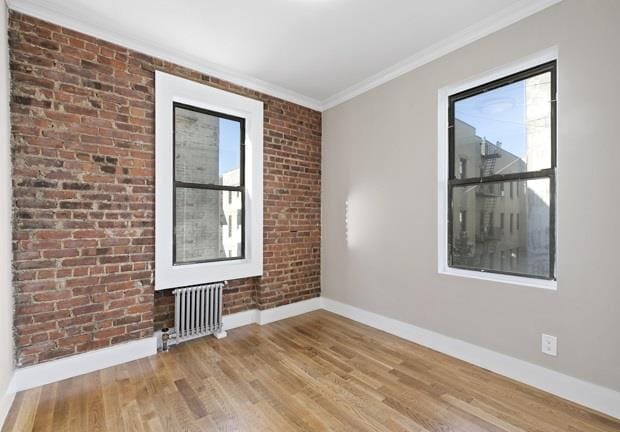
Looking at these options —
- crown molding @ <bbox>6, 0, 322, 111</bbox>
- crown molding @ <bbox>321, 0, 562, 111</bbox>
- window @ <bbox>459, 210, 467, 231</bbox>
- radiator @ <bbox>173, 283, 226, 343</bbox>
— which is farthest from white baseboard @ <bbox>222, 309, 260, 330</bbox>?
crown molding @ <bbox>321, 0, 562, 111</bbox>

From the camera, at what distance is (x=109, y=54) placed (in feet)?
8.45

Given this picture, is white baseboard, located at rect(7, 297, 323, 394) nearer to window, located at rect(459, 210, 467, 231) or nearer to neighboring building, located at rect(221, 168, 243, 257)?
neighboring building, located at rect(221, 168, 243, 257)

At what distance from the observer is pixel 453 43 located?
8.79 feet

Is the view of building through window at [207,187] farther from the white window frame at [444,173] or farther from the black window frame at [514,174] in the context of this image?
the black window frame at [514,174]

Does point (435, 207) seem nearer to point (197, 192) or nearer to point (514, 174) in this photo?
point (514, 174)

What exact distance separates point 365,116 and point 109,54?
8.60 feet

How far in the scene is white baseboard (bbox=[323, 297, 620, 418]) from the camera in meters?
1.92

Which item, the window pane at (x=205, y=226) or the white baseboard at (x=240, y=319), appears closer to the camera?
the window pane at (x=205, y=226)

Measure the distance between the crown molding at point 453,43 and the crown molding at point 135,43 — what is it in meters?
0.93

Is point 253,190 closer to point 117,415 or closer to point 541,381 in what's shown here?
point 117,415

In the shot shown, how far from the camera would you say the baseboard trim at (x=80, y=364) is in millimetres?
2191

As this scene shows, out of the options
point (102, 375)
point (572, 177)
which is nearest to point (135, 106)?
point (102, 375)

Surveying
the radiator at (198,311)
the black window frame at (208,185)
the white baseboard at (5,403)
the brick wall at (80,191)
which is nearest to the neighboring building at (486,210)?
the black window frame at (208,185)

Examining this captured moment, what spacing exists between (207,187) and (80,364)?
6.27 feet
